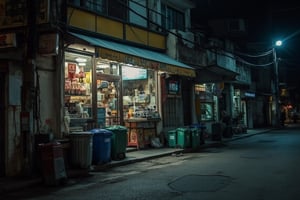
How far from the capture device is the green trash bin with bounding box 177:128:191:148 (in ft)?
64.6

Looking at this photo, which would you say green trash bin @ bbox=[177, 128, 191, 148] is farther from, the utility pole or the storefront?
the utility pole

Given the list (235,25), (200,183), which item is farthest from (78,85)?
(235,25)

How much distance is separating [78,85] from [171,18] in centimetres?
1109

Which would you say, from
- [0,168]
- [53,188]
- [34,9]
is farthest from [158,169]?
[34,9]

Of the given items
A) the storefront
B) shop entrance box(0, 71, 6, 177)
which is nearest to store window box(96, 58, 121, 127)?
the storefront

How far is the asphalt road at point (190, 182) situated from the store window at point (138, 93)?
561 cm

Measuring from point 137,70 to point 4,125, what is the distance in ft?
31.2

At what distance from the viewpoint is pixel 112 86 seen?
1841 cm

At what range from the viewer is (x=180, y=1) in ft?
83.8

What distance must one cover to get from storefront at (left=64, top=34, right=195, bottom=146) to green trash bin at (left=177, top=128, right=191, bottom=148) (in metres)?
1.38

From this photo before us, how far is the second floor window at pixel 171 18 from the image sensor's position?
951 inches

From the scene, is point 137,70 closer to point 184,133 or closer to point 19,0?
point 184,133

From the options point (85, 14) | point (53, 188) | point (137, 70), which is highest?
point (85, 14)

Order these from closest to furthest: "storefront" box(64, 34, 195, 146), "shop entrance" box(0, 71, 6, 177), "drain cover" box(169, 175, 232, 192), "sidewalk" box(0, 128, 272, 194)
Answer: "drain cover" box(169, 175, 232, 192)
"sidewalk" box(0, 128, 272, 194)
"shop entrance" box(0, 71, 6, 177)
"storefront" box(64, 34, 195, 146)
